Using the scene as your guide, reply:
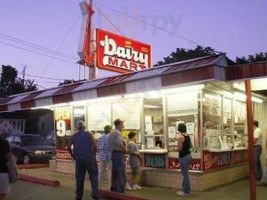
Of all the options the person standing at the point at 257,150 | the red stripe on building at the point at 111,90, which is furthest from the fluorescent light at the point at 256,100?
the red stripe on building at the point at 111,90

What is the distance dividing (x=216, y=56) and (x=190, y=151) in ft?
8.45

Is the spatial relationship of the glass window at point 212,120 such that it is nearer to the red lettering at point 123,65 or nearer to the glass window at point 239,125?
the glass window at point 239,125

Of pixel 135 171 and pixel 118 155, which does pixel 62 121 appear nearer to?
pixel 135 171

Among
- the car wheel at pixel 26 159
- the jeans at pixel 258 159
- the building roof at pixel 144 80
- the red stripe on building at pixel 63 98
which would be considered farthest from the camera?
the car wheel at pixel 26 159

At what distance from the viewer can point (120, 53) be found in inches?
763

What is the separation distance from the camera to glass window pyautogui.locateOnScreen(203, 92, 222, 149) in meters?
11.9

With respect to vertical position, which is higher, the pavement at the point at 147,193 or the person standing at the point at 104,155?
the person standing at the point at 104,155

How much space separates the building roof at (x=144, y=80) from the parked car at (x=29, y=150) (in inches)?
208

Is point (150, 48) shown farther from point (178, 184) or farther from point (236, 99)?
point (178, 184)

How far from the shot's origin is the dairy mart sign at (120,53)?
1862 centimetres

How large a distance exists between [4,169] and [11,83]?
4661 centimetres

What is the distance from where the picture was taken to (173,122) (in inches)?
488

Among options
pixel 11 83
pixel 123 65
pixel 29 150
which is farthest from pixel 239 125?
pixel 11 83

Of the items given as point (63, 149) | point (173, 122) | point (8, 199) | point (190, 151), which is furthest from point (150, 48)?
point (8, 199)
